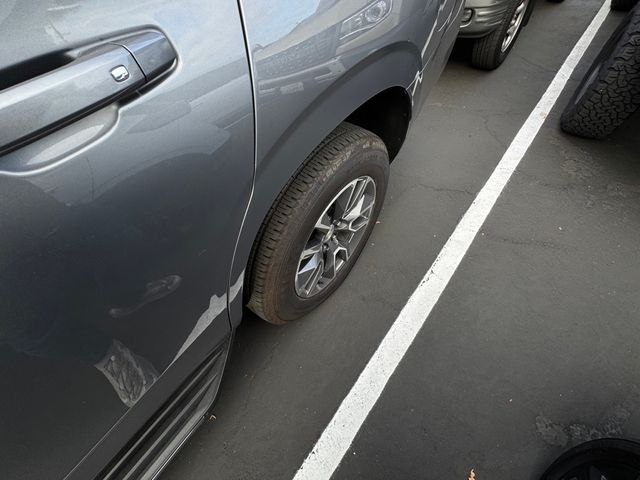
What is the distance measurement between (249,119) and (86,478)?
0.94 m

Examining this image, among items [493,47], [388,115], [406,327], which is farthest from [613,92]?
[406,327]

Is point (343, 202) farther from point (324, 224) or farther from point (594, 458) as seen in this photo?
point (594, 458)

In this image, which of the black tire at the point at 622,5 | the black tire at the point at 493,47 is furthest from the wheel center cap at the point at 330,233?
the black tire at the point at 622,5

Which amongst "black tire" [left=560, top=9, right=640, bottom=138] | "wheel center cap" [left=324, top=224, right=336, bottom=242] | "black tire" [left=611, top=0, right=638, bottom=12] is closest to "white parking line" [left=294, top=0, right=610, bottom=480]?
"black tire" [left=560, top=9, right=640, bottom=138]

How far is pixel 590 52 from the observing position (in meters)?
3.57

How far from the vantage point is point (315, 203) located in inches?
56.9

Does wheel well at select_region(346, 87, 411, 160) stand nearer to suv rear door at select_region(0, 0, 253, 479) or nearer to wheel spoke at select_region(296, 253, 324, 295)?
wheel spoke at select_region(296, 253, 324, 295)

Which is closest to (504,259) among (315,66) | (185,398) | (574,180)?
(574,180)

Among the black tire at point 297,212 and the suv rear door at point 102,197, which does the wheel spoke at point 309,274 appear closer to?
the black tire at point 297,212

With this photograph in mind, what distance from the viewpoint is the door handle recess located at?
67 centimetres

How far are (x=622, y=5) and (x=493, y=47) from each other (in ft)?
6.45

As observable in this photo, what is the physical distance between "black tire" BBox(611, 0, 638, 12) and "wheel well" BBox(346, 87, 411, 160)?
351 centimetres

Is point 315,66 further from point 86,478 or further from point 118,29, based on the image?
point 86,478

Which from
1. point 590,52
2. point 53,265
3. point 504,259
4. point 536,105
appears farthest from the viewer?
point 590,52
